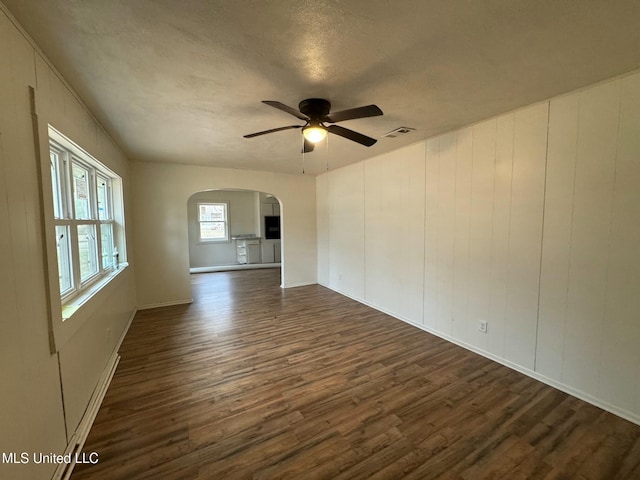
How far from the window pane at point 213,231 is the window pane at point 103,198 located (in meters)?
4.61

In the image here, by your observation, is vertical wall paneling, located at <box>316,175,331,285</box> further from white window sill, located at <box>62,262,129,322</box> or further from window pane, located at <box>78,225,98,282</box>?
window pane, located at <box>78,225,98,282</box>

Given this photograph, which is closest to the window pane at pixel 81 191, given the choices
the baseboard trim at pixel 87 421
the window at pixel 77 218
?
the window at pixel 77 218

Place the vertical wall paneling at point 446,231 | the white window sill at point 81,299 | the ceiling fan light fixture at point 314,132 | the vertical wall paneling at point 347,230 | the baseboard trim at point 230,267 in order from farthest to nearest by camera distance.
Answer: the baseboard trim at point 230,267 → the vertical wall paneling at point 347,230 → the vertical wall paneling at point 446,231 → the ceiling fan light fixture at point 314,132 → the white window sill at point 81,299

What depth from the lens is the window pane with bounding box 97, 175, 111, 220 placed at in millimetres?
3149

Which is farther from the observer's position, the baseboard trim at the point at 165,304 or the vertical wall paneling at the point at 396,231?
the baseboard trim at the point at 165,304

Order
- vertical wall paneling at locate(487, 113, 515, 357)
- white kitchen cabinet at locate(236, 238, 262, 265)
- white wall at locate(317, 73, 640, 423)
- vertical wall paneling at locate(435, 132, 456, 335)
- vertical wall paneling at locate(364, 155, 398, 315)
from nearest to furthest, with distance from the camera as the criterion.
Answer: white wall at locate(317, 73, 640, 423)
vertical wall paneling at locate(487, 113, 515, 357)
vertical wall paneling at locate(435, 132, 456, 335)
vertical wall paneling at locate(364, 155, 398, 315)
white kitchen cabinet at locate(236, 238, 262, 265)

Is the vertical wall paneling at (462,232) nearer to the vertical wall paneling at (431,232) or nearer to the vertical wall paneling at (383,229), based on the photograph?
the vertical wall paneling at (431,232)

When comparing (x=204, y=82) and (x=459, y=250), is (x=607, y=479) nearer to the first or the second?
(x=459, y=250)

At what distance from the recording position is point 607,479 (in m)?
1.48

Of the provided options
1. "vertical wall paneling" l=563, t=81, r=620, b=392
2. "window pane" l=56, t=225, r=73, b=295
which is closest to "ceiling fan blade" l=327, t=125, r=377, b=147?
"vertical wall paneling" l=563, t=81, r=620, b=392

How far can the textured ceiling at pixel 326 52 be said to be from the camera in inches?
50.4

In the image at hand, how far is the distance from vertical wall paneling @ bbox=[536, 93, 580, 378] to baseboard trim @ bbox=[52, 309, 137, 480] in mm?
3548

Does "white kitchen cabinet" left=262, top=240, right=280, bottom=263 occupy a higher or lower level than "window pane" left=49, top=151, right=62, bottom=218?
lower

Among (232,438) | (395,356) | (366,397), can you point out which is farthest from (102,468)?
(395,356)
